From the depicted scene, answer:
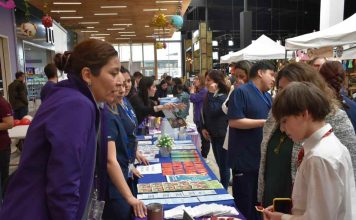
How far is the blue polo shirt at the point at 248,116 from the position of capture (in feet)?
8.61

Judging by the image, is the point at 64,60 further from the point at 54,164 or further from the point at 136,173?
the point at 136,173

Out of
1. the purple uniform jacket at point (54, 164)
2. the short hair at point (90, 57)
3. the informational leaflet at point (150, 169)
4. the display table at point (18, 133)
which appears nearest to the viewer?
the purple uniform jacket at point (54, 164)

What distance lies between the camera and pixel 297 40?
5.03 meters

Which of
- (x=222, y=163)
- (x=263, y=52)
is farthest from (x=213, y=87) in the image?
(x=263, y=52)

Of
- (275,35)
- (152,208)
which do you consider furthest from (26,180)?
(275,35)

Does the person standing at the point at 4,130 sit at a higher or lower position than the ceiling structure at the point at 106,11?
lower

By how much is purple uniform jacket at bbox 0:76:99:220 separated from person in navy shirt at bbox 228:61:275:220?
1.65m

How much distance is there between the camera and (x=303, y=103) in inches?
48.9

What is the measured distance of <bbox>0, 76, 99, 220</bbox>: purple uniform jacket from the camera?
1115mm

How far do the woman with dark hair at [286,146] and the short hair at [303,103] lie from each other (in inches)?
18.3

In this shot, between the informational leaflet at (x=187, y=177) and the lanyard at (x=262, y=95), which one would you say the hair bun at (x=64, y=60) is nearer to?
the informational leaflet at (x=187, y=177)

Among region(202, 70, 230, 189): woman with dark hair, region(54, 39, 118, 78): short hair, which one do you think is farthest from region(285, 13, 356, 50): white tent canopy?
region(54, 39, 118, 78): short hair

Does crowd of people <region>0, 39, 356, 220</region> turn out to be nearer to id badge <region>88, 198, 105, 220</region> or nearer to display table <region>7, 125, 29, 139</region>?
id badge <region>88, 198, 105, 220</region>

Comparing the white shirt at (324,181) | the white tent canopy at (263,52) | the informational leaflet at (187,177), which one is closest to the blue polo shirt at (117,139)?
the informational leaflet at (187,177)
